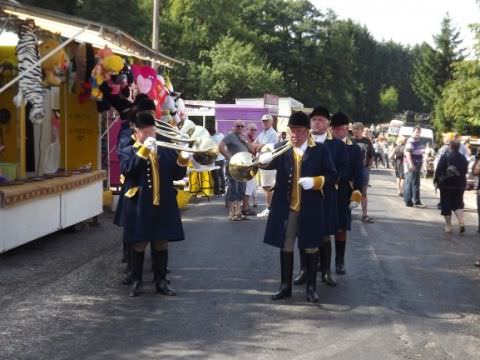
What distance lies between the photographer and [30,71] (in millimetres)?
9398

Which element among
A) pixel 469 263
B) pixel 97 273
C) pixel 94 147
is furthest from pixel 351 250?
pixel 94 147

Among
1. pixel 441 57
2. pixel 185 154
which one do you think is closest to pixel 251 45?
pixel 441 57

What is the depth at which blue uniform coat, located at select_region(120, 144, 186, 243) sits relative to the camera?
712 centimetres

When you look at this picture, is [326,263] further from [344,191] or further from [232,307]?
[232,307]

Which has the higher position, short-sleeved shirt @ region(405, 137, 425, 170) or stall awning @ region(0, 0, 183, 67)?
stall awning @ region(0, 0, 183, 67)

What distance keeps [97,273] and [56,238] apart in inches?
111

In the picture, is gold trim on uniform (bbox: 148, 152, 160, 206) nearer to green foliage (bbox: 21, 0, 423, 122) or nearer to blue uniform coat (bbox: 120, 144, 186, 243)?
blue uniform coat (bbox: 120, 144, 186, 243)

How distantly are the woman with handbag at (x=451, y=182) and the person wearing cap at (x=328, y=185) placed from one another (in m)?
5.39

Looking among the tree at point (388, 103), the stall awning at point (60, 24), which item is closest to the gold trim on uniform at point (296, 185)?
the stall awning at point (60, 24)

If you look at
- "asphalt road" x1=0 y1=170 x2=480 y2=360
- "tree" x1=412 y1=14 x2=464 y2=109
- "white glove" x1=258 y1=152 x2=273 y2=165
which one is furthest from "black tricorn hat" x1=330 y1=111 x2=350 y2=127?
"tree" x1=412 y1=14 x2=464 y2=109

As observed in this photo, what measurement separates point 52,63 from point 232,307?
5015 mm

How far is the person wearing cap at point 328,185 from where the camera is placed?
297 inches

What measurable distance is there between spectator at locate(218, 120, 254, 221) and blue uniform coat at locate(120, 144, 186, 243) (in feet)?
17.6

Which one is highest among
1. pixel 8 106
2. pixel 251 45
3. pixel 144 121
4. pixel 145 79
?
pixel 251 45
